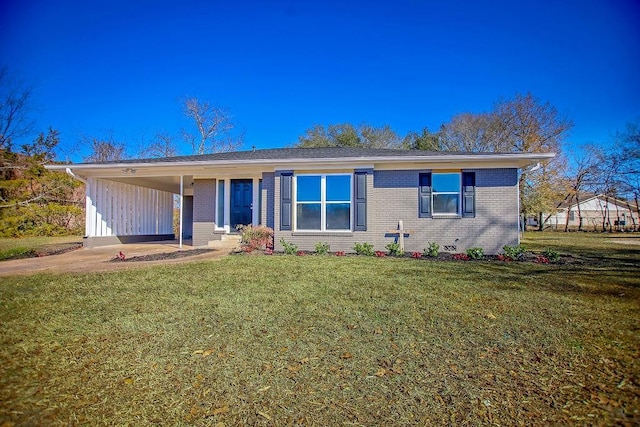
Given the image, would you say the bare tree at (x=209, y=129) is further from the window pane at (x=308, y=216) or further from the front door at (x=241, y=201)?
the window pane at (x=308, y=216)

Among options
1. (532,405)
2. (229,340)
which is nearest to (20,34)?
(229,340)

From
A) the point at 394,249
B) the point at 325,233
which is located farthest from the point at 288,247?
the point at 394,249

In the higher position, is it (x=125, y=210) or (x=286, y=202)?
(x=286, y=202)

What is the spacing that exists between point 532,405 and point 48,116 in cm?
2522

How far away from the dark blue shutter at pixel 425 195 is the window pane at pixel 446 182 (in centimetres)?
19

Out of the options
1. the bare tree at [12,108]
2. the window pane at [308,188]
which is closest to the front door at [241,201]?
the window pane at [308,188]

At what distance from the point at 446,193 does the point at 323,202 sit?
371cm

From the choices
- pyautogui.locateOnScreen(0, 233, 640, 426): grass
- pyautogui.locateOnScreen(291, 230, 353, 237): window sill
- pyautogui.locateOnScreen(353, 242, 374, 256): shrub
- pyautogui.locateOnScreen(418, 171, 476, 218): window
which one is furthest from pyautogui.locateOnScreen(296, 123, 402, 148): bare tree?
pyautogui.locateOnScreen(0, 233, 640, 426): grass

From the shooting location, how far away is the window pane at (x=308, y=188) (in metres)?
10.1

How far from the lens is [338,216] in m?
10.0

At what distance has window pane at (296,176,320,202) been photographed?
33.3 ft

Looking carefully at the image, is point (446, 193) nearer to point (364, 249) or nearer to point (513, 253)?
point (513, 253)

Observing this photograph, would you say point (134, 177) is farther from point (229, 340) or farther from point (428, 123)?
point (428, 123)

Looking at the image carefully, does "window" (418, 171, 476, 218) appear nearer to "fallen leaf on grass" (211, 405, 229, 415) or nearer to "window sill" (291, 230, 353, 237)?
"window sill" (291, 230, 353, 237)
